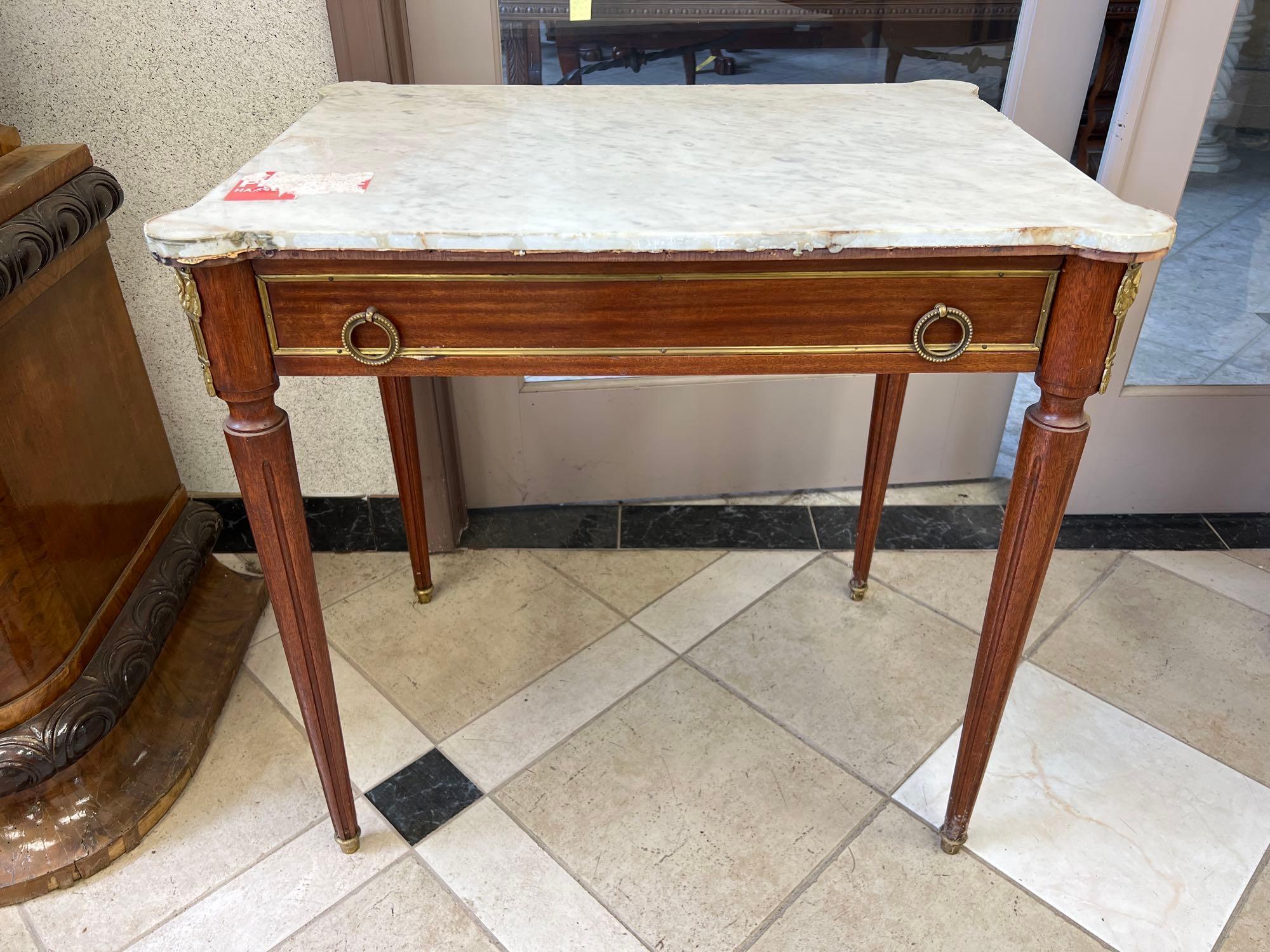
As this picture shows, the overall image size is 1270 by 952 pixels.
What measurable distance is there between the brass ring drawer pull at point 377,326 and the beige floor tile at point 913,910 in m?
0.77

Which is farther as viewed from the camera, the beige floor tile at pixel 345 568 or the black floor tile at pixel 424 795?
the beige floor tile at pixel 345 568

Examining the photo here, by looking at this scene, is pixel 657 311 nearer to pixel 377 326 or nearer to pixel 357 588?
pixel 377 326

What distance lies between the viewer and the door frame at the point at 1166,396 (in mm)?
1433

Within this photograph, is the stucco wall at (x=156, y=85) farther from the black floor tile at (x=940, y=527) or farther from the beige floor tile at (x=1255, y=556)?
the beige floor tile at (x=1255, y=556)

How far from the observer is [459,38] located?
1426mm

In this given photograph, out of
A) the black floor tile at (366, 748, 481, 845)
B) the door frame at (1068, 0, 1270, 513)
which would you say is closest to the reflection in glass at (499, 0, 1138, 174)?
the door frame at (1068, 0, 1270, 513)

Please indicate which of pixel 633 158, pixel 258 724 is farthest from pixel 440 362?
pixel 258 724

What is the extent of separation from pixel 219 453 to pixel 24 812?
2.18 feet

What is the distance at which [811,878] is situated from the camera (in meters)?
1.16

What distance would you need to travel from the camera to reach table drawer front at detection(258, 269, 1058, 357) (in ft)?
2.78

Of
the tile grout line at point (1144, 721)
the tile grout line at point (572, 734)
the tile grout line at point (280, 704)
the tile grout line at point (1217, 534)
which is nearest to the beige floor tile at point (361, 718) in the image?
the tile grout line at point (280, 704)

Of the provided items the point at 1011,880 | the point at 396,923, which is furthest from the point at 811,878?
the point at 396,923

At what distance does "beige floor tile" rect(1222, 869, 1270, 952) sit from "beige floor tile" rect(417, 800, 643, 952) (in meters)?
0.68

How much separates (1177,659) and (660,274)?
115 centimetres
